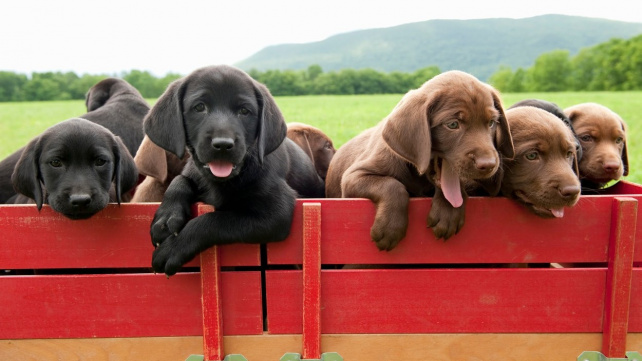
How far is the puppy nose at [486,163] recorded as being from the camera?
2527 millimetres

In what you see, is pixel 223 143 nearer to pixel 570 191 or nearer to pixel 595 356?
pixel 570 191

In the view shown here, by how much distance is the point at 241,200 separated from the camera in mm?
2881

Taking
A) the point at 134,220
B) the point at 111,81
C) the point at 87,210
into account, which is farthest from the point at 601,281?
the point at 111,81

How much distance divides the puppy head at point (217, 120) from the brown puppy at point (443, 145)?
2.06 ft

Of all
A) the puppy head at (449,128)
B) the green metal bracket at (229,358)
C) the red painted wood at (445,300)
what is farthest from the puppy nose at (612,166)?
the green metal bracket at (229,358)

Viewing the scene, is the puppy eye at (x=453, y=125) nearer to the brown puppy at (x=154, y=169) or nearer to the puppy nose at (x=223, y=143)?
the puppy nose at (x=223, y=143)

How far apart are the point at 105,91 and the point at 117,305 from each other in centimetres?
350

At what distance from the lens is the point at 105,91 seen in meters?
5.69

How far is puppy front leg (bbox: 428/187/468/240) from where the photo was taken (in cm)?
267

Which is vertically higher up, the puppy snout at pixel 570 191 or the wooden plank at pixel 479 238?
the puppy snout at pixel 570 191

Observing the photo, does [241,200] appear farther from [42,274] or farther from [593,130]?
[593,130]

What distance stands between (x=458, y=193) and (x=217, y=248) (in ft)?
4.04

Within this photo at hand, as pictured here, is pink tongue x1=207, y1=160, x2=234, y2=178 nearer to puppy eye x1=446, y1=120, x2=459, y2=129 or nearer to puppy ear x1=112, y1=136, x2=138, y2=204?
puppy ear x1=112, y1=136, x2=138, y2=204

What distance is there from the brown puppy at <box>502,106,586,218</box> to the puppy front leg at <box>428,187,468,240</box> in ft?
1.23
